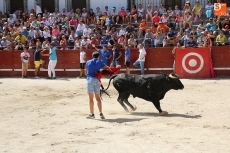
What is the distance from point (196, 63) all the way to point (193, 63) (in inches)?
4.6

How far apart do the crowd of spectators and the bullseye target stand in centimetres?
48

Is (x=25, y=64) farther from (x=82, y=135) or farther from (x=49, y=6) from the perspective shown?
(x=82, y=135)

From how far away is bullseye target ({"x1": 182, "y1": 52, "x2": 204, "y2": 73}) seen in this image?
18578mm

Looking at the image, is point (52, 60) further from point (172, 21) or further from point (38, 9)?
point (38, 9)

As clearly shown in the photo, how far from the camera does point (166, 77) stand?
11633 mm

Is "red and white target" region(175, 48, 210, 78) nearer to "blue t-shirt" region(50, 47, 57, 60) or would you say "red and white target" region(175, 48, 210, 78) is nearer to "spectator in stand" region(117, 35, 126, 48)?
"spectator in stand" region(117, 35, 126, 48)

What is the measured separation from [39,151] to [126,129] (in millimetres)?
2095

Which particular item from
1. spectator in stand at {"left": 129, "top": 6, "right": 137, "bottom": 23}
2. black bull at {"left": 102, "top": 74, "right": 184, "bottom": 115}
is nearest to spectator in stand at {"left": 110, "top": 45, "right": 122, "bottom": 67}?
spectator in stand at {"left": 129, "top": 6, "right": 137, "bottom": 23}

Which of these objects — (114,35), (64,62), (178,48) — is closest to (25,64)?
(64,62)

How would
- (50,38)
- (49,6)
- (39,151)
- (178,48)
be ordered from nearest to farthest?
(39,151)
(178,48)
(50,38)
(49,6)

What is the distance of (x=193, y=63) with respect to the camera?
1862 centimetres

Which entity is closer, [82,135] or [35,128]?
[82,135]

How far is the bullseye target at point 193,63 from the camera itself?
1858cm

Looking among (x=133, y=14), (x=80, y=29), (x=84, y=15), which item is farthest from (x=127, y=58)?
(x=84, y=15)
